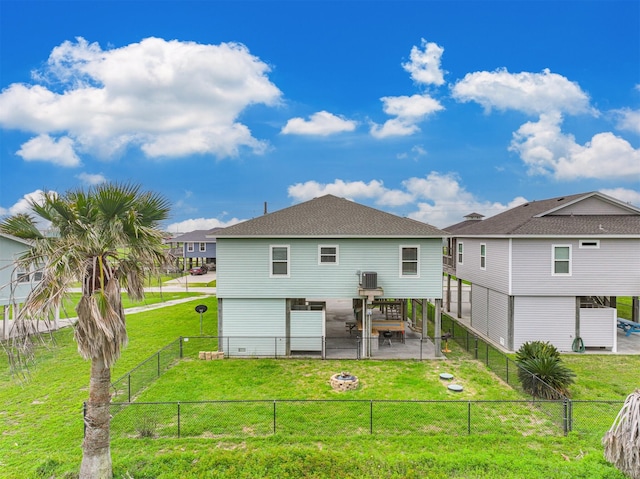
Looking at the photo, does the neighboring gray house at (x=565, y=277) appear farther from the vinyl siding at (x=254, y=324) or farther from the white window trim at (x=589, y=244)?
the vinyl siding at (x=254, y=324)

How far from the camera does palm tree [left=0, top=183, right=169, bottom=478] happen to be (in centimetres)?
616

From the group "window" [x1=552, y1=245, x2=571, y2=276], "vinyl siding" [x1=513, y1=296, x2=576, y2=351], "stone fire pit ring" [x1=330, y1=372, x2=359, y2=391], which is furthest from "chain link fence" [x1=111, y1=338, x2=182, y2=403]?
"window" [x1=552, y1=245, x2=571, y2=276]

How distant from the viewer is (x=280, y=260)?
48.0 feet

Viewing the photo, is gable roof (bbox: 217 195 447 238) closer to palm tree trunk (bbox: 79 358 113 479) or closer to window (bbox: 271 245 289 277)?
window (bbox: 271 245 289 277)

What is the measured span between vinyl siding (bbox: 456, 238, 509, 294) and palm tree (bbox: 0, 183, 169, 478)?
14.9 meters

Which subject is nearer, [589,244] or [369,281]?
[369,281]

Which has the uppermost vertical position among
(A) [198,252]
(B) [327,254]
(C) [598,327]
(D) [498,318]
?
(B) [327,254]

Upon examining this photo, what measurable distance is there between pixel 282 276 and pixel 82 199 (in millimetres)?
8833

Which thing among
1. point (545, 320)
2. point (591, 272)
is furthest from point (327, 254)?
point (591, 272)

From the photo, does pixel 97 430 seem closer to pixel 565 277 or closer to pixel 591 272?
pixel 565 277

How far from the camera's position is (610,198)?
1622 centimetres

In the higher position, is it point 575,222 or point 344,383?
point 575,222

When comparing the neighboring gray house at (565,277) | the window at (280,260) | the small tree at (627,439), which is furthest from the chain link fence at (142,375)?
the neighboring gray house at (565,277)

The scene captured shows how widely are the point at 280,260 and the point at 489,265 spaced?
10.7m
